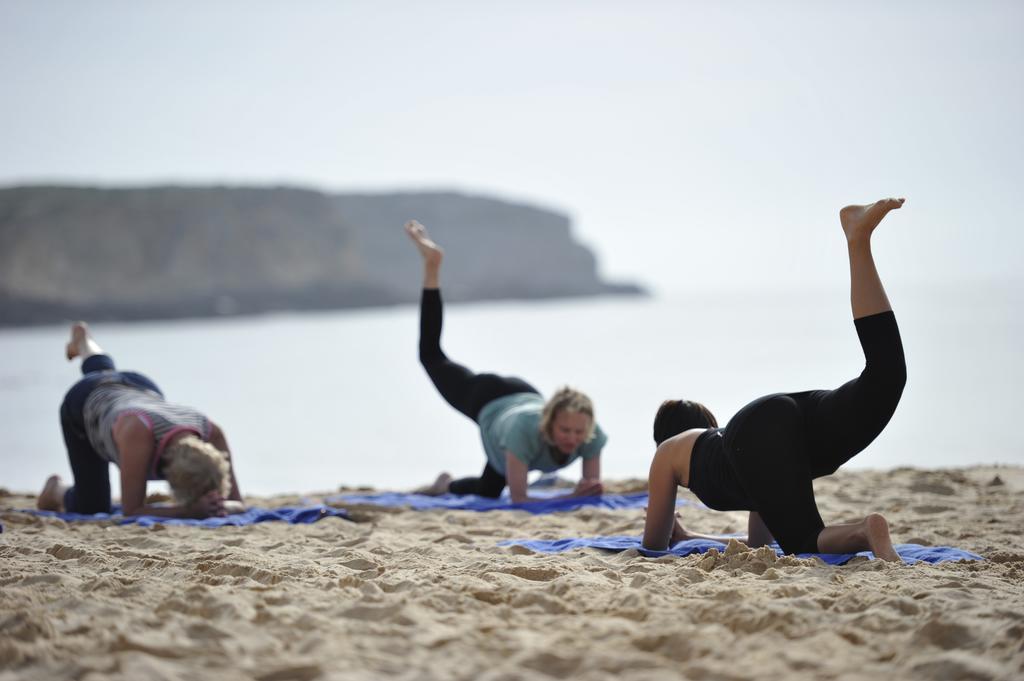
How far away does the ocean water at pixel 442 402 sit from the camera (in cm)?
867

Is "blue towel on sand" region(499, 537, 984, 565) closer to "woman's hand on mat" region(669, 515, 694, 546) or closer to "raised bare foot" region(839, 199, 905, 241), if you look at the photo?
"woman's hand on mat" region(669, 515, 694, 546)

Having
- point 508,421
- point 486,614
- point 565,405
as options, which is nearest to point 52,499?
point 508,421

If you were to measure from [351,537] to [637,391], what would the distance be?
374 inches

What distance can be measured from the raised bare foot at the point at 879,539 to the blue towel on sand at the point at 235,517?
2.59 meters

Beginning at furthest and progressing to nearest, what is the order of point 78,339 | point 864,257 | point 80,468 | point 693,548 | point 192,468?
1. point 78,339
2. point 80,468
3. point 192,468
4. point 693,548
5. point 864,257

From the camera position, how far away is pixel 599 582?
9.87 ft

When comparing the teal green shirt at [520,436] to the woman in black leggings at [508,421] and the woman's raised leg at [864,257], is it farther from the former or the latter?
the woman's raised leg at [864,257]

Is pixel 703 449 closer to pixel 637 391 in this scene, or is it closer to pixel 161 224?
pixel 637 391

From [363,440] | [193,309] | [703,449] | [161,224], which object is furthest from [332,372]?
[161,224]

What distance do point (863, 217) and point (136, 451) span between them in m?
3.41

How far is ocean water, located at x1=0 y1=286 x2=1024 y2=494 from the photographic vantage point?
867cm

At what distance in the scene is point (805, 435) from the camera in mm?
3352

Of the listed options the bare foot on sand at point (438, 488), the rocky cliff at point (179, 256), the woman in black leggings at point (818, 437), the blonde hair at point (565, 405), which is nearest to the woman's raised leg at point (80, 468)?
the bare foot on sand at point (438, 488)

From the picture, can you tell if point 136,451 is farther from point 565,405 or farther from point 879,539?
point 879,539
